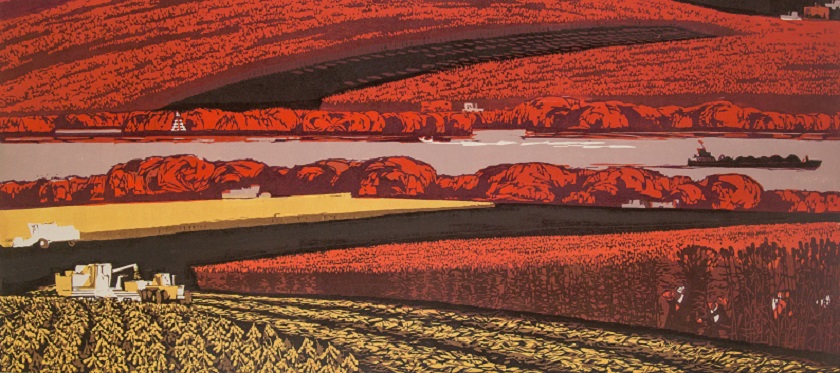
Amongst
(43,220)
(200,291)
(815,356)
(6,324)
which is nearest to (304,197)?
(200,291)

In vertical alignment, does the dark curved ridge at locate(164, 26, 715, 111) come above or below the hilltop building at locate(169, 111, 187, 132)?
above

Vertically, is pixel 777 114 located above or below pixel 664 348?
above

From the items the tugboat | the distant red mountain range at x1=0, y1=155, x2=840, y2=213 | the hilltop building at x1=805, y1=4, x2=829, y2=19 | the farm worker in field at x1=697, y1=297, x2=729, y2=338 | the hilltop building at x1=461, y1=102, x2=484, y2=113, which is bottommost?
the farm worker in field at x1=697, y1=297, x2=729, y2=338

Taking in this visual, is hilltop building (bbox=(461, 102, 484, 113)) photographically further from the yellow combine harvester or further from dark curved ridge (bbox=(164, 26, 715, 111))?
the yellow combine harvester

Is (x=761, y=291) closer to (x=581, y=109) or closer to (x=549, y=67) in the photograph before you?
(x=581, y=109)

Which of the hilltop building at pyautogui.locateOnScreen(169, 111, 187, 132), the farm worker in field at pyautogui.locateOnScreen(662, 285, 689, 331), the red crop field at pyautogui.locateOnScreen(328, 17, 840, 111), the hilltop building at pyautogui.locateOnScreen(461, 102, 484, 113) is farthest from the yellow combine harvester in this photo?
the farm worker in field at pyautogui.locateOnScreen(662, 285, 689, 331)

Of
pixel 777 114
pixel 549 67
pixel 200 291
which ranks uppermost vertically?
pixel 549 67

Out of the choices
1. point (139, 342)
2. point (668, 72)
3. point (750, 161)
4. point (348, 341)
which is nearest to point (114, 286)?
point (139, 342)

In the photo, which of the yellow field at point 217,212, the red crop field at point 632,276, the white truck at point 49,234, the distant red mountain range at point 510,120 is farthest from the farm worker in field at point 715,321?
the white truck at point 49,234
